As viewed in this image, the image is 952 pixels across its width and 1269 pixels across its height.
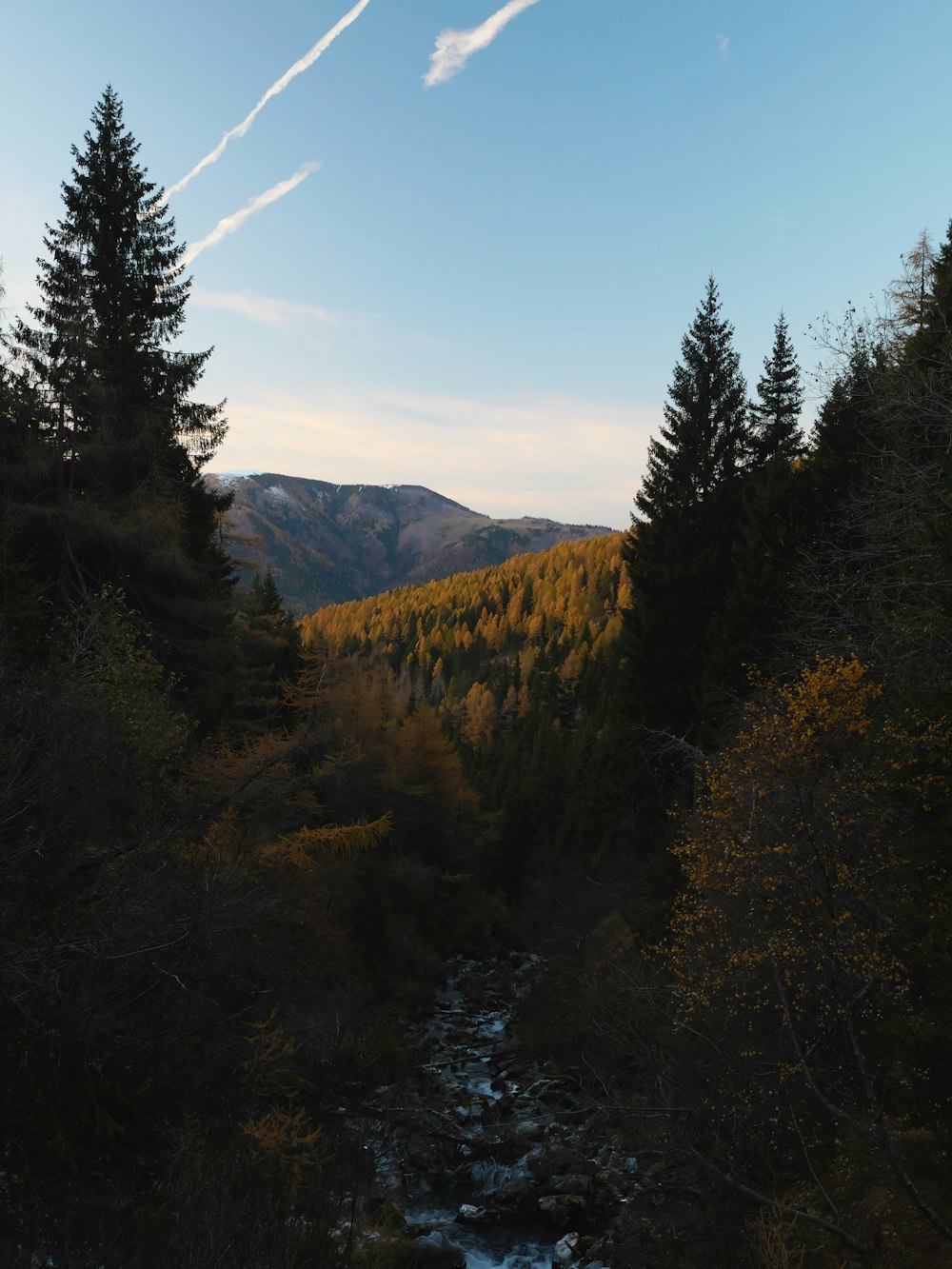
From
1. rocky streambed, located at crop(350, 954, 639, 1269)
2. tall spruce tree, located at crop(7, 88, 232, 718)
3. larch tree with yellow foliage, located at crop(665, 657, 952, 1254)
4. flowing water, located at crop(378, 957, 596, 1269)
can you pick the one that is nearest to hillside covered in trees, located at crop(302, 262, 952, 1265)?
larch tree with yellow foliage, located at crop(665, 657, 952, 1254)

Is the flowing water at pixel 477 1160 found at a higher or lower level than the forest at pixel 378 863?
lower

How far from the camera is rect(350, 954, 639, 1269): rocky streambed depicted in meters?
14.5

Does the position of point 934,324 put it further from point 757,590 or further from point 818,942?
point 818,942

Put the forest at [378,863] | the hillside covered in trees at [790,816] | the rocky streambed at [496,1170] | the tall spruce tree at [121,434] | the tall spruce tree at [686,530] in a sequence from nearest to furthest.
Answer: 1. the forest at [378,863]
2. the hillside covered in trees at [790,816]
3. the rocky streambed at [496,1170]
4. the tall spruce tree at [121,434]
5. the tall spruce tree at [686,530]

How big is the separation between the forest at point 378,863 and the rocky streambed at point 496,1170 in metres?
0.53

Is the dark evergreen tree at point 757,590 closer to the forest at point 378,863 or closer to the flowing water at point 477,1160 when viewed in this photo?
the forest at point 378,863

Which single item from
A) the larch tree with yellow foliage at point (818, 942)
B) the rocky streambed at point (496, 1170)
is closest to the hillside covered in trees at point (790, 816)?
the larch tree with yellow foliage at point (818, 942)

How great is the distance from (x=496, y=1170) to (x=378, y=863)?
49.6 ft

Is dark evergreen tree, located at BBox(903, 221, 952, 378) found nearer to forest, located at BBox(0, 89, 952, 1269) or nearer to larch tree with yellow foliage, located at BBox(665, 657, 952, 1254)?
forest, located at BBox(0, 89, 952, 1269)

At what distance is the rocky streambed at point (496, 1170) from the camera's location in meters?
14.5

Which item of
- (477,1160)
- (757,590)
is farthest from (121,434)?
(477,1160)

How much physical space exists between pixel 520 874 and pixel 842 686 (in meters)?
45.6

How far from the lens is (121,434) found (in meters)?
19.6

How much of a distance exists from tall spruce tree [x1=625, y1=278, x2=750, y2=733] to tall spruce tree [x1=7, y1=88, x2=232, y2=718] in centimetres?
1411
